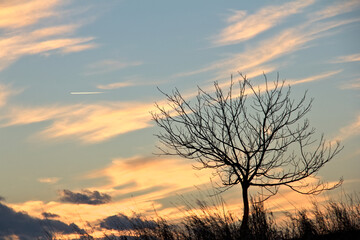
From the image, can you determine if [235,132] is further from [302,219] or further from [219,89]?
[302,219]

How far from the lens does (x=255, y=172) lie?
16.5 meters

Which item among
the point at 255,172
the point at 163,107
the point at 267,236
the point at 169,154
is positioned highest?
the point at 163,107

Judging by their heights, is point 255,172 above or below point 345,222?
above

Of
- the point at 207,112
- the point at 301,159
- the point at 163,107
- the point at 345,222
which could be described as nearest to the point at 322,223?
the point at 345,222

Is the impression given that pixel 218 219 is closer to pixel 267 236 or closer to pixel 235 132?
pixel 267 236

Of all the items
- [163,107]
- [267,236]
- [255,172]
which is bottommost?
[267,236]

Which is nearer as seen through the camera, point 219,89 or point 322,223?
point 322,223

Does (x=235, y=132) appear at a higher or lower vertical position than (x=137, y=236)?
higher

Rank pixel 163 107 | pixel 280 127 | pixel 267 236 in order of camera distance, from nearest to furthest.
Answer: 1. pixel 267 236
2. pixel 280 127
3. pixel 163 107

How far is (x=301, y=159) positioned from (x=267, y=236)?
4174 mm

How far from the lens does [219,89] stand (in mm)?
17891

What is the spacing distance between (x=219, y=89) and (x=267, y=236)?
5.69 meters

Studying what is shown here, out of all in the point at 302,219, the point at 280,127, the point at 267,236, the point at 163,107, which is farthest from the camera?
the point at 163,107

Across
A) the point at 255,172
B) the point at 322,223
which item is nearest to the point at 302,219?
the point at 322,223
